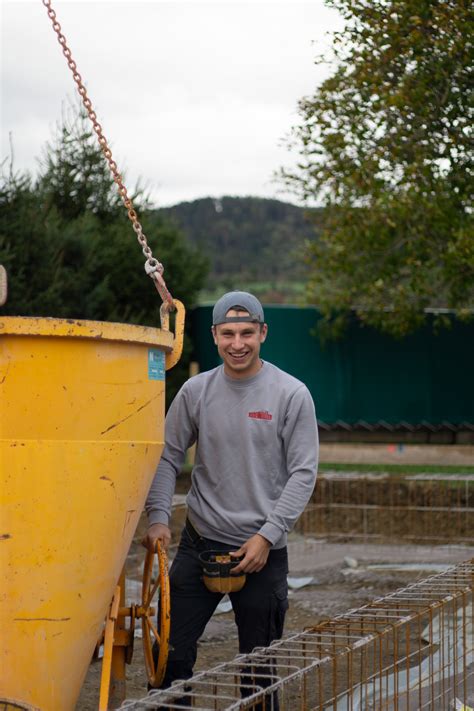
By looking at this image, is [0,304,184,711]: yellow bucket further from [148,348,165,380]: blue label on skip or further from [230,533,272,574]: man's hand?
[230,533,272,574]: man's hand

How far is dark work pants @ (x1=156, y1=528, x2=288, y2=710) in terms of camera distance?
425 cm

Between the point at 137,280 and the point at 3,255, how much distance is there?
320cm

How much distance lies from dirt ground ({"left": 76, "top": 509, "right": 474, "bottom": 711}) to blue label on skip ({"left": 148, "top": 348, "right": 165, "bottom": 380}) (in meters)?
2.35

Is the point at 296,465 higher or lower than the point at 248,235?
lower

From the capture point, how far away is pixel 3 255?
13805 mm

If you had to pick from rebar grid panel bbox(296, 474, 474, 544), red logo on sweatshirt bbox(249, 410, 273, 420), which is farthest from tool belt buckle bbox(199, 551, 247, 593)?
rebar grid panel bbox(296, 474, 474, 544)

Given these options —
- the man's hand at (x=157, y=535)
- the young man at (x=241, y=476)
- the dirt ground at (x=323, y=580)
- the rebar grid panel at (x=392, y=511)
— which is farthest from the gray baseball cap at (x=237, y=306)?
the rebar grid panel at (x=392, y=511)

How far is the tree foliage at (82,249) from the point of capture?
1467cm

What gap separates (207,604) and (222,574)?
277 millimetres

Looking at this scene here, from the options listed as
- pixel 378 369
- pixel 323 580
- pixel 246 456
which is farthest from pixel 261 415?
pixel 378 369

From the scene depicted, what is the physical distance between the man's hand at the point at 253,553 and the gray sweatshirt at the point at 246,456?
0.10m

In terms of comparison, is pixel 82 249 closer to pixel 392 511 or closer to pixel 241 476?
pixel 392 511

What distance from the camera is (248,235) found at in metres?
74.8

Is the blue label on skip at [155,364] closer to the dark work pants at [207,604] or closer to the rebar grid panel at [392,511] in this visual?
the dark work pants at [207,604]
